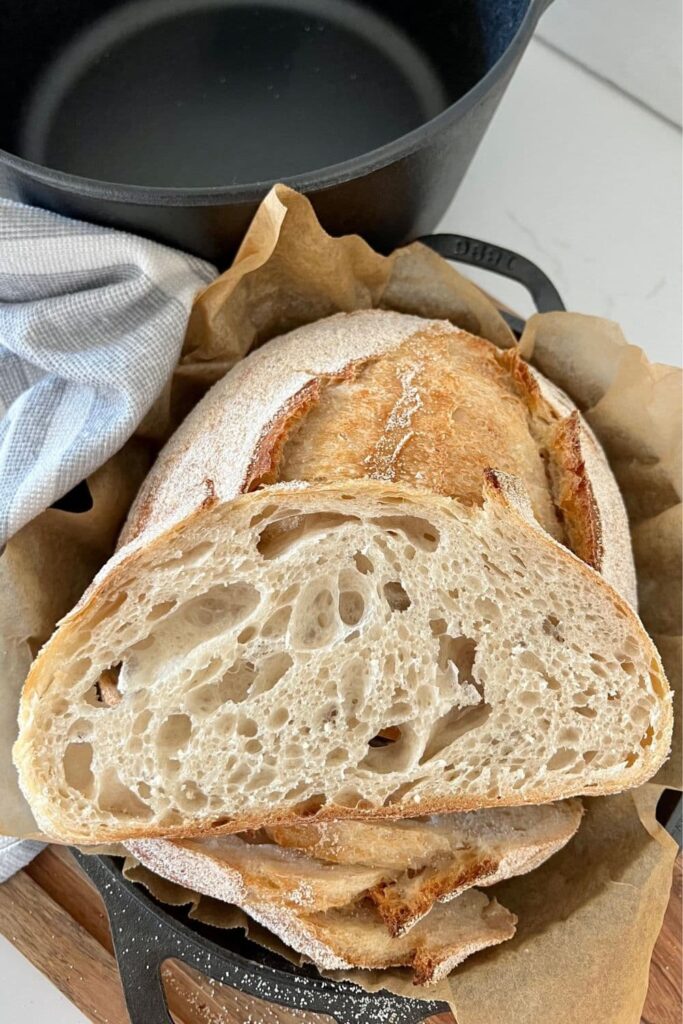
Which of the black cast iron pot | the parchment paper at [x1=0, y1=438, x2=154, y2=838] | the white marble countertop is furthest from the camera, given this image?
the white marble countertop

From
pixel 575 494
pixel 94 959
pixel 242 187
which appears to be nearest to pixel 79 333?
pixel 242 187

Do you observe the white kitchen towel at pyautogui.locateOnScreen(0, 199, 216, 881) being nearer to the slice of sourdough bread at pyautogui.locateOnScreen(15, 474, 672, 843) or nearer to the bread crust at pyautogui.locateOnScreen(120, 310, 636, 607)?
the bread crust at pyautogui.locateOnScreen(120, 310, 636, 607)

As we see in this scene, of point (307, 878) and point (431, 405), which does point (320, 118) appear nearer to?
point (431, 405)

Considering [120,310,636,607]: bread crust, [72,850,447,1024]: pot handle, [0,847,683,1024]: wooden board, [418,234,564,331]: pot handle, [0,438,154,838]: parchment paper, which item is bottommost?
[0,847,683,1024]: wooden board

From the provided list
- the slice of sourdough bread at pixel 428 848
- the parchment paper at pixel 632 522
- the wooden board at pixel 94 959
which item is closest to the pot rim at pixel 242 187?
the parchment paper at pixel 632 522

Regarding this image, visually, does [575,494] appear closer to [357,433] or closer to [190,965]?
[357,433]

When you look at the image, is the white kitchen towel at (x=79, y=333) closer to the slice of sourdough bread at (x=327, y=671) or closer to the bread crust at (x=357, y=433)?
the bread crust at (x=357, y=433)

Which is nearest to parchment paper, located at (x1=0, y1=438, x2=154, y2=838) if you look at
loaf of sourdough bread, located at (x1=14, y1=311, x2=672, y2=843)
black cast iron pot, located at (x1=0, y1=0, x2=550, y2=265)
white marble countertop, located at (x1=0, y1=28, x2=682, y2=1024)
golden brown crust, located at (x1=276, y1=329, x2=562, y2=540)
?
loaf of sourdough bread, located at (x1=14, y1=311, x2=672, y2=843)
